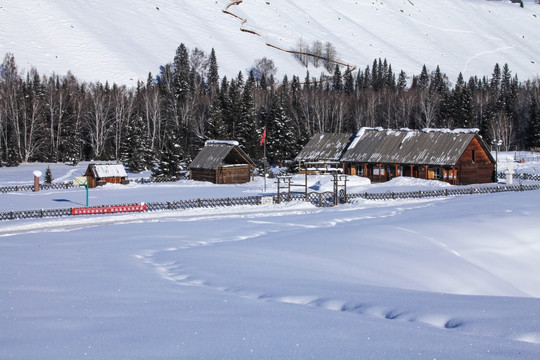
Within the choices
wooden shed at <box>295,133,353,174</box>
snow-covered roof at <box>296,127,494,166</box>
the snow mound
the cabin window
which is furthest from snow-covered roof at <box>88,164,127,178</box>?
the cabin window

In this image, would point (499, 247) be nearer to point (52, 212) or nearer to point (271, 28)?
point (52, 212)

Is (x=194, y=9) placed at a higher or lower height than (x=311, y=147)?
higher

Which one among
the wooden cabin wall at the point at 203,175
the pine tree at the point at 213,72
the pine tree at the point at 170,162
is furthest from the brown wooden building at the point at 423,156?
the pine tree at the point at 213,72

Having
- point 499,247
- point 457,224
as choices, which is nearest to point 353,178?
point 457,224

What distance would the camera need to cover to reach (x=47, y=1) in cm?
14638

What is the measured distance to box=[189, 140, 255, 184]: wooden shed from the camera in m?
55.2

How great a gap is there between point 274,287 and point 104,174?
139ft

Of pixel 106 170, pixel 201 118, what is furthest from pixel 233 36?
pixel 106 170

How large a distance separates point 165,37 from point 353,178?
108941mm

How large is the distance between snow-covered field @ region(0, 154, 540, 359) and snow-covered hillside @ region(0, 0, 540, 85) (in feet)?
292

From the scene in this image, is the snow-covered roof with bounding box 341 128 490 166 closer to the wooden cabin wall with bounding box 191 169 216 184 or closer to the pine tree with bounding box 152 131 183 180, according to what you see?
the wooden cabin wall with bounding box 191 169 216 184

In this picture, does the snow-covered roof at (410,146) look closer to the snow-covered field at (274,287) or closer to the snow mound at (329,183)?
the snow mound at (329,183)

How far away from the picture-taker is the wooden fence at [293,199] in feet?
113

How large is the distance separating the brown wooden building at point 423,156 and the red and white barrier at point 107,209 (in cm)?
2845
